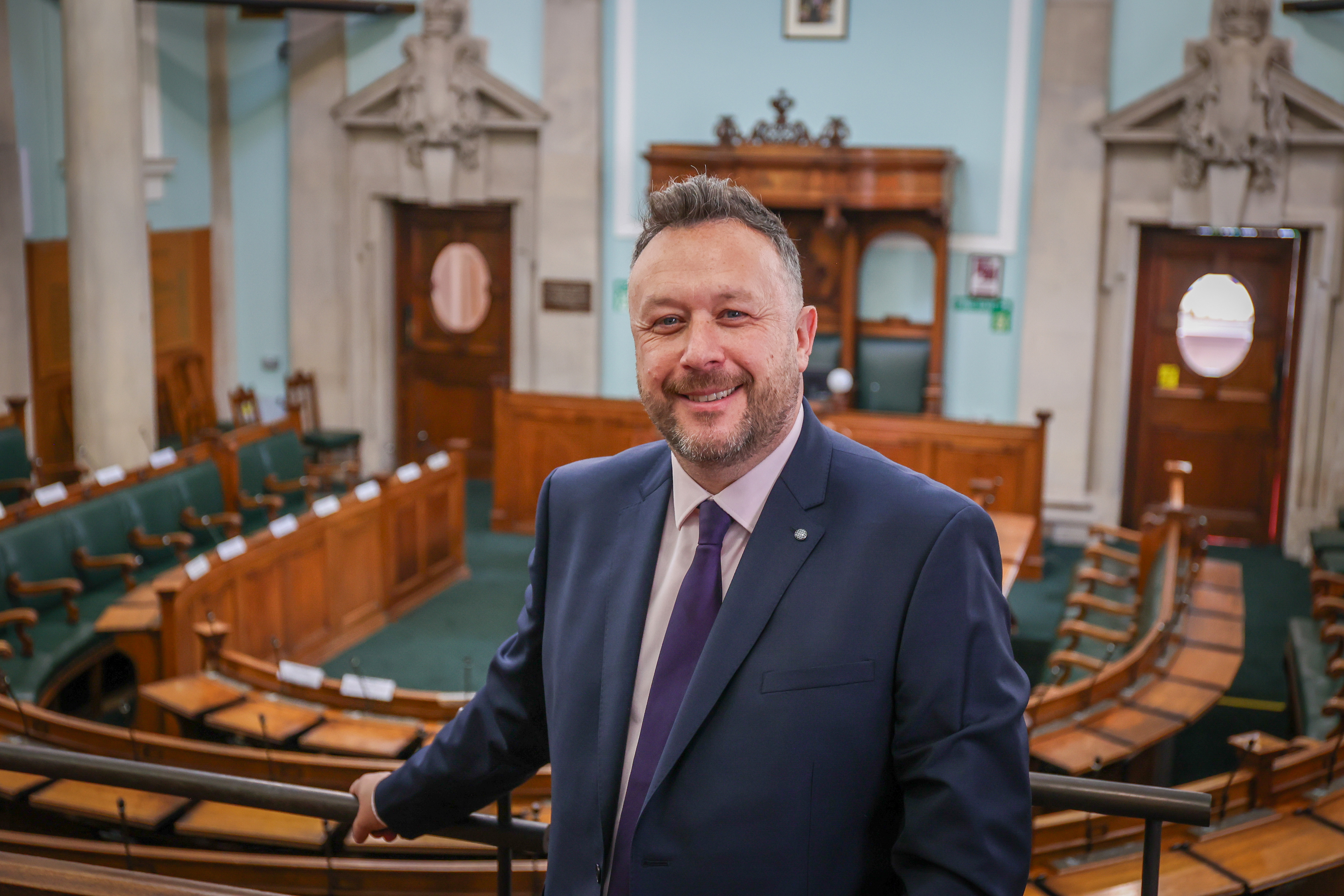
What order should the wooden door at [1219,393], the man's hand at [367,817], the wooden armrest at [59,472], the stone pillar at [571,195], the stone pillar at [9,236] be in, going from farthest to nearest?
the stone pillar at [571,195] → the wooden door at [1219,393] → the stone pillar at [9,236] → the wooden armrest at [59,472] → the man's hand at [367,817]

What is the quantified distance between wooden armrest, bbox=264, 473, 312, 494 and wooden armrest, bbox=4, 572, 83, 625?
2.03m

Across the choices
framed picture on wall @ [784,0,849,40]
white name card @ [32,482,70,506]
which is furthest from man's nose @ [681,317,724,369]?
framed picture on wall @ [784,0,849,40]

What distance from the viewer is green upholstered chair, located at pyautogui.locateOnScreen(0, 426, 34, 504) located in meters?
7.80

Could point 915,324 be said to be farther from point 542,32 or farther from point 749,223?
point 749,223

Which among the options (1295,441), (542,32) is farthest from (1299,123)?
(542,32)

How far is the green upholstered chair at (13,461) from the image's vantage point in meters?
7.80

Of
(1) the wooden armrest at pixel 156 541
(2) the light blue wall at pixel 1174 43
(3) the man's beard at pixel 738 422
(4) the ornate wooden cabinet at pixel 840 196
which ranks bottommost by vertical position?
(1) the wooden armrest at pixel 156 541

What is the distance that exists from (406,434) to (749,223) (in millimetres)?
10000

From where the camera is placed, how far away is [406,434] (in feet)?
36.7

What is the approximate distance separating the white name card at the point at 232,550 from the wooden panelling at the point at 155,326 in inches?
153

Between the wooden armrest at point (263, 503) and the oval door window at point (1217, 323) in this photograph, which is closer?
the wooden armrest at point (263, 503)

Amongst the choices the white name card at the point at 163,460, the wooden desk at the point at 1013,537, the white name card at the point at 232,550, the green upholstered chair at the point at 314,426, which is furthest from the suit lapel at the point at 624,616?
the green upholstered chair at the point at 314,426

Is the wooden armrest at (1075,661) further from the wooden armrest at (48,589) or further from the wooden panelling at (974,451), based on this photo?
the wooden armrest at (48,589)

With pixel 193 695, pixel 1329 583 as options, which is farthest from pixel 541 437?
pixel 1329 583
